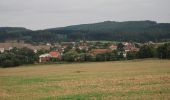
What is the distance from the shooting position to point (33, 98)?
23.9m

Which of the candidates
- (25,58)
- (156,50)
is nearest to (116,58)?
(156,50)

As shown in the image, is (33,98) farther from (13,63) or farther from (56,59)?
(56,59)

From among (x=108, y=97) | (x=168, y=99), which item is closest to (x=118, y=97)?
(x=108, y=97)

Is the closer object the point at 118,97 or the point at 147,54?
the point at 118,97

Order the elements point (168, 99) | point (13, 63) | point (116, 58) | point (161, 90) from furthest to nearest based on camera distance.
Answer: point (116, 58)
point (13, 63)
point (161, 90)
point (168, 99)

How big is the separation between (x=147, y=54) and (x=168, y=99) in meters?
78.9

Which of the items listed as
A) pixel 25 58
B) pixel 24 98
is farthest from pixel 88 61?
pixel 24 98

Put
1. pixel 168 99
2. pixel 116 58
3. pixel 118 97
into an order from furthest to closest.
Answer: pixel 116 58 → pixel 118 97 → pixel 168 99

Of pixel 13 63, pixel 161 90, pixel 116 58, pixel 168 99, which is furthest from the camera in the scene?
pixel 116 58

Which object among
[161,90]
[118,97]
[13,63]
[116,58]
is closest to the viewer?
[118,97]

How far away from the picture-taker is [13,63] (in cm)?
9381

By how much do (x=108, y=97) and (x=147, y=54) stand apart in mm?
77177

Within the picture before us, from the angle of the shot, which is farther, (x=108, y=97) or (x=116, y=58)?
(x=116, y=58)

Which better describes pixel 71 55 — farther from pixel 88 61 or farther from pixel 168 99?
pixel 168 99
